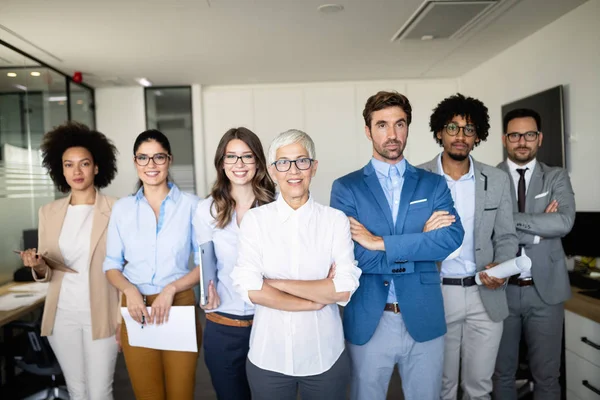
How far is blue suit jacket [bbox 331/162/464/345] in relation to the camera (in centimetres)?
200

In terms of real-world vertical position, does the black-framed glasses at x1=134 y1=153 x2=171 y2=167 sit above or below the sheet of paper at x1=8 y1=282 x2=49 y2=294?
above

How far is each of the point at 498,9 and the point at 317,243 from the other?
3.63 meters

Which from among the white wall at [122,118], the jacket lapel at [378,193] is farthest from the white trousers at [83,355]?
the white wall at [122,118]

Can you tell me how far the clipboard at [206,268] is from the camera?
1968 mm

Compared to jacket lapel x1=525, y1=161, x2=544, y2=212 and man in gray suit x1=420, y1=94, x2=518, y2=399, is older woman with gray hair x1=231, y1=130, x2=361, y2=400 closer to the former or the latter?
man in gray suit x1=420, y1=94, x2=518, y2=399

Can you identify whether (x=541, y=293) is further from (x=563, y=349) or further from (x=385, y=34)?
(x=385, y=34)

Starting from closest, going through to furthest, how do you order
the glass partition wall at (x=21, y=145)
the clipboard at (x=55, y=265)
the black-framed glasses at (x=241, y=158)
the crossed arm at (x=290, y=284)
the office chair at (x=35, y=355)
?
the crossed arm at (x=290, y=284), the black-framed glasses at (x=241, y=158), the clipboard at (x=55, y=265), the office chair at (x=35, y=355), the glass partition wall at (x=21, y=145)

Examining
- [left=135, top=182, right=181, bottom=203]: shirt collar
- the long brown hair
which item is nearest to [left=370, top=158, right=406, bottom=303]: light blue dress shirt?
the long brown hair

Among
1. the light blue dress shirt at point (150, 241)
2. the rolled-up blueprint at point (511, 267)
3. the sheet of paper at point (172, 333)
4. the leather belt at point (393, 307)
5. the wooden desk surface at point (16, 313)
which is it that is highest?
the light blue dress shirt at point (150, 241)

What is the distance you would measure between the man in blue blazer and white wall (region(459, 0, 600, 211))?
9.22ft

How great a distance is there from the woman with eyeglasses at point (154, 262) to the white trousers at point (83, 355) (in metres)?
0.34

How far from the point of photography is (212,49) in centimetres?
536

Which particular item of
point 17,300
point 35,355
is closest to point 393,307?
point 35,355

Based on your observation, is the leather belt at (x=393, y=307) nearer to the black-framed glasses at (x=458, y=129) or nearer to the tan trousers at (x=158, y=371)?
the tan trousers at (x=158, y=371)
